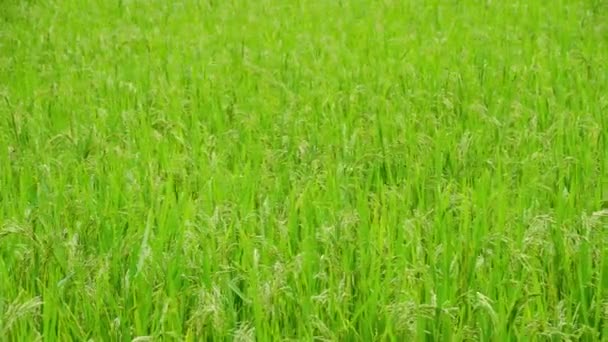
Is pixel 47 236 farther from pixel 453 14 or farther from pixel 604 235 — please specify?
pixel 453 14

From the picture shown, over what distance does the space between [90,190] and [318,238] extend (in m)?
1.06

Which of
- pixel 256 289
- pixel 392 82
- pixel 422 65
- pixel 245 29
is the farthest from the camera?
pixel 245 29

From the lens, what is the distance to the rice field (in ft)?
7.66

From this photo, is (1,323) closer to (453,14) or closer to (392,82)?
(392,82)

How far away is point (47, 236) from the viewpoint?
2.77 meters

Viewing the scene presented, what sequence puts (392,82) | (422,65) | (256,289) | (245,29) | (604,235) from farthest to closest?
(245,29) → (422,65) → (392,82) → (604,235) → (256,289)

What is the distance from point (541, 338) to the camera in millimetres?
2199

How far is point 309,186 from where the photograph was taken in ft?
10.9

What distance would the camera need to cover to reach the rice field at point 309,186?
2.33 m

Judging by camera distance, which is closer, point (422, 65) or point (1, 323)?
point (1, 323)

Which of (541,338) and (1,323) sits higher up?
(1,323)

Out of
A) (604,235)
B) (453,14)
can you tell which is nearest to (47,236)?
(604,235)

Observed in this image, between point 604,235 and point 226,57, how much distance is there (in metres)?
4.31

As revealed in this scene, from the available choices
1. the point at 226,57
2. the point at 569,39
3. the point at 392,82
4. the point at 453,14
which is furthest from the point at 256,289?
the point at 453,14
